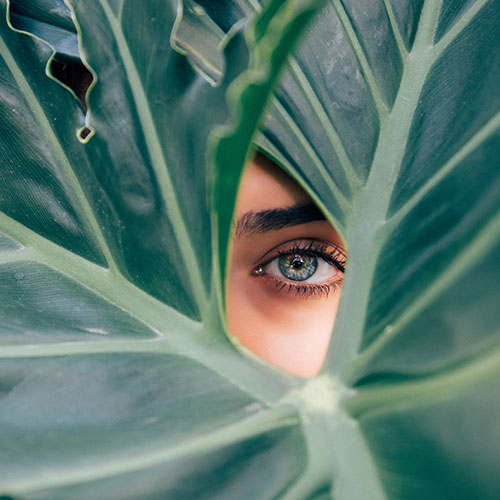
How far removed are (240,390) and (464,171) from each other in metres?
0.24

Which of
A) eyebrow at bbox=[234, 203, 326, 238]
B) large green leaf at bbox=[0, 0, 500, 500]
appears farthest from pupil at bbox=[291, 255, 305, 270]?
large green leaf at bbox=[0, 0, 500, 500]

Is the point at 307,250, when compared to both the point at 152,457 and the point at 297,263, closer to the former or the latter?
the point at 297,263

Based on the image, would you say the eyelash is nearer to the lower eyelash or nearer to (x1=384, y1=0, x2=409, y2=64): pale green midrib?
the lower eyelash

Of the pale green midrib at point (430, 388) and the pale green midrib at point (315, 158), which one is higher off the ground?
the pale green midrib at point (315, 158)

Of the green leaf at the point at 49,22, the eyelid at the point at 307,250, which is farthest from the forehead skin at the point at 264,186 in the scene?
the green leaf at the point at 49,22

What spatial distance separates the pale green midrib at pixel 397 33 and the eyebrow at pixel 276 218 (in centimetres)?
20

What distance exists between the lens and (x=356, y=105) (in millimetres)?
594

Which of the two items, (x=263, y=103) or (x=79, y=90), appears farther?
(x=79, y=90)

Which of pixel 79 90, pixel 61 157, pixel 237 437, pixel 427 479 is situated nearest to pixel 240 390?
pixel 237 437

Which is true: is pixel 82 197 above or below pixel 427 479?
above

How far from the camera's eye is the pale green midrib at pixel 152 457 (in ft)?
1.30

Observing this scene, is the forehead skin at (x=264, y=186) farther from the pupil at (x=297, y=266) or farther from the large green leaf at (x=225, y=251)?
the pupil at (x=297, y=266)

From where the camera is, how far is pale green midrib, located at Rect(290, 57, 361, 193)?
559 millimetres

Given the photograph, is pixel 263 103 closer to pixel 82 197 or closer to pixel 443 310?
pixel 443 310
